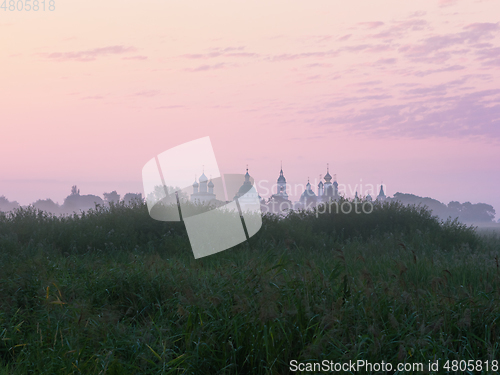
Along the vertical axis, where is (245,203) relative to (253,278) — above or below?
below

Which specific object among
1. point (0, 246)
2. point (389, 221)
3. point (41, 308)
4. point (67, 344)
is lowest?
point (389, 221)

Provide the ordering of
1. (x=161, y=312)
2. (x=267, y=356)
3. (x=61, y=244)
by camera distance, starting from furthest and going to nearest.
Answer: (x=61, y=244)
(x=161, y=312)
(x=267, y=356)

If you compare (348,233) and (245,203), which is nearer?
(245,203)

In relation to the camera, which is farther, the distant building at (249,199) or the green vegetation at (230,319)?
the distant building at (249,199)

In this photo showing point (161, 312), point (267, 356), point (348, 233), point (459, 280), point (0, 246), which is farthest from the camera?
point (348, 233)

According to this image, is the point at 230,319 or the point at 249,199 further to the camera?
the point at 249,199

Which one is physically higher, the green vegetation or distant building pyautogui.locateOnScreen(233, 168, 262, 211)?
the green vegetation

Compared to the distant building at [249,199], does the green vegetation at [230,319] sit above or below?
above

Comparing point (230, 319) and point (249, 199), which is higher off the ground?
point (230, 319)

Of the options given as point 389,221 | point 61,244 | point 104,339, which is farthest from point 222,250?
point 389,221

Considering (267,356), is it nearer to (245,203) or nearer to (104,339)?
(104,339)

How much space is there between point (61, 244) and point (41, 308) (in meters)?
5.03

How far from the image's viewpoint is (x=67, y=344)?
4.06m

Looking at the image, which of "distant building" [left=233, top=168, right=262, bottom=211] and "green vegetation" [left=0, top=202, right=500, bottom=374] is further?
"distant building" [left=233, top=168, right=262, bottom=211]
